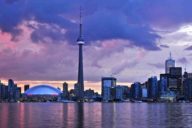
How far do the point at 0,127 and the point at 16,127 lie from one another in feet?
13.6

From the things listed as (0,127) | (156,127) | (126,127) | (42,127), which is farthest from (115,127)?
(0,127)

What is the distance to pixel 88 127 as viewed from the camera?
116 m

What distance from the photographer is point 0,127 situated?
111 m

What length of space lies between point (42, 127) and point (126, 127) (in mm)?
21315

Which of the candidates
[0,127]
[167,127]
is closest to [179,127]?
[167,127]

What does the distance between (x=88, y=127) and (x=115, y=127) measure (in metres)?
6.96

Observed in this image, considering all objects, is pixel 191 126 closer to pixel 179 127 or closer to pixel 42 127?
pixel 179 127

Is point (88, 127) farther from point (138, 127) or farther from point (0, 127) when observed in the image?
point (0, 127)

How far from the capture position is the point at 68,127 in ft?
375

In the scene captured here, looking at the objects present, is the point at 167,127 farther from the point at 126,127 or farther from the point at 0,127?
the point at 0,127

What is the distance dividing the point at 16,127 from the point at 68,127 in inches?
512

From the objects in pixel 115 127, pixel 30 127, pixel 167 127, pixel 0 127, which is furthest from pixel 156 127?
pixel 0 127

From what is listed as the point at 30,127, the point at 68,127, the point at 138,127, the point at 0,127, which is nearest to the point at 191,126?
the point at 138,127

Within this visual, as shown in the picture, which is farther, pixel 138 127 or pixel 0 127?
pixel 138 127
